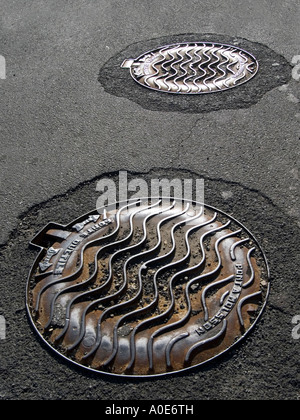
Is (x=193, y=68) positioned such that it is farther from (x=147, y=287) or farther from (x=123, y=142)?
(x=147, y=287)

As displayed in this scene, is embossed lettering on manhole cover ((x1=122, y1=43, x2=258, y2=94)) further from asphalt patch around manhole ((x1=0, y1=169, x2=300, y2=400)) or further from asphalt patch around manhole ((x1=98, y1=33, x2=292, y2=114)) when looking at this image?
asphalt patch around manhole ((x1=0, y1=169, x2=300, y2=400))

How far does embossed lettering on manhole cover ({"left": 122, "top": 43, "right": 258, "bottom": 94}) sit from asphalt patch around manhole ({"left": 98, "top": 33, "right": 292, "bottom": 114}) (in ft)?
0.27

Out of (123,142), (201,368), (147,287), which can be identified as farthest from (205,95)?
(201,368)

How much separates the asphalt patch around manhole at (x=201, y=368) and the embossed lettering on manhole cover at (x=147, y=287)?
0.21 ft

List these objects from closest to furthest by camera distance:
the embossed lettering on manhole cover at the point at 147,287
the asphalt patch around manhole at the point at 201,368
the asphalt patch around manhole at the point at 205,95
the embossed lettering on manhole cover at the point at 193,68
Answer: the asphalt patch around manhole at the point at 201,368 → the embossed lettering on manhole cover at the point at 147,287 → the asphalt patch around manhole at the point at 205,95 → the embossed lettering on manhole cover at the point at 193,68

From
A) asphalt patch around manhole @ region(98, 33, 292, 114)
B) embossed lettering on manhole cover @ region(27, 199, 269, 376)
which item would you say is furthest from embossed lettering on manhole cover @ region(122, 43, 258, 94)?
embossed lettering on manhole cover @ region(27, 199, 269, 376)

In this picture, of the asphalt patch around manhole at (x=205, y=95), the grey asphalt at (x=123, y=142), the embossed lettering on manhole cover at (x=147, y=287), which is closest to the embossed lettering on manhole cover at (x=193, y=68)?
the asphalt patch around manhole at (x=205, y=95)

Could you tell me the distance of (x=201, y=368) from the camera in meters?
2.68

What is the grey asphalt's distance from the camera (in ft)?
8.79

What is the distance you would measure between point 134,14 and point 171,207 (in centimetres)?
415

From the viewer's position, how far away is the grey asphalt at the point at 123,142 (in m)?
2.68

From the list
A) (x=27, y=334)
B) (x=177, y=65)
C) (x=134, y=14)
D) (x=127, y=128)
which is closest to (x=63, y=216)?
(x=27, y=334)

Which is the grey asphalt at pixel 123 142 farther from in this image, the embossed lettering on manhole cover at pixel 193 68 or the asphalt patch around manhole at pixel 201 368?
the embossed lettering on manhole cover at pixel 193 68
